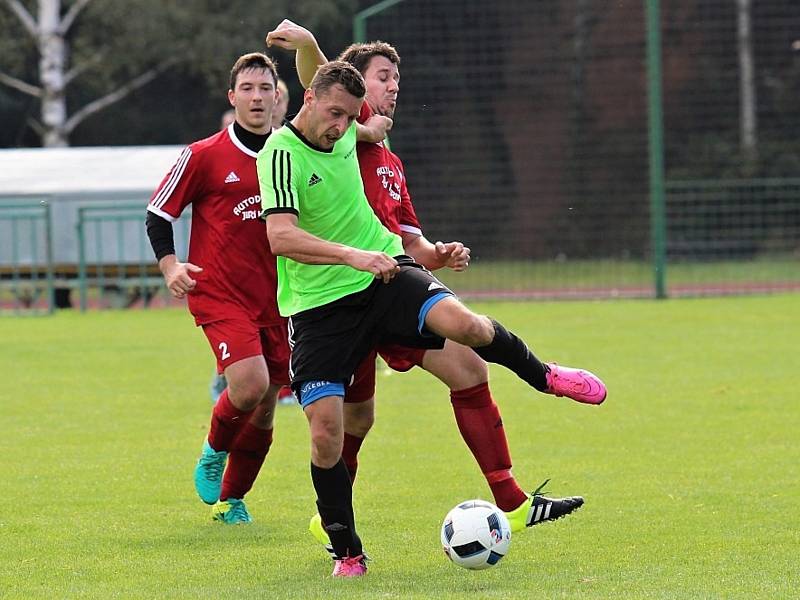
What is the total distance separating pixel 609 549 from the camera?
596 cm

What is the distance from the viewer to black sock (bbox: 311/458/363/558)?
557 cm

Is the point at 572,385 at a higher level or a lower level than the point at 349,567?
higher

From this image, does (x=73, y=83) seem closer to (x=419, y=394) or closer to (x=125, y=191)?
(x=125, y=191)

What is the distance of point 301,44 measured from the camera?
6438 mm

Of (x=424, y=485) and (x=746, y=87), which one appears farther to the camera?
(x=746, y=87)

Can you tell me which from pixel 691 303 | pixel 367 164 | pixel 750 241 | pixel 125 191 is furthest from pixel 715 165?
pixel 367 164

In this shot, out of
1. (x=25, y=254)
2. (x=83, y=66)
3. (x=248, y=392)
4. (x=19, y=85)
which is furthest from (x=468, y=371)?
(x=19, y=85)

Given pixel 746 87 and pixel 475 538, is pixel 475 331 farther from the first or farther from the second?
pixel 746 87

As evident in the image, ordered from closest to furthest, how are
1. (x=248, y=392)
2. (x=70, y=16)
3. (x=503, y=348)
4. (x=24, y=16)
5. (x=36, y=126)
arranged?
(x=503, y=348), (x=248, y=392), (x=70, y=16), (x=24, y=16), (x=36, y=126)

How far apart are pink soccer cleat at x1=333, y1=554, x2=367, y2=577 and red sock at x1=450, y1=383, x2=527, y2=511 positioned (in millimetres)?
698

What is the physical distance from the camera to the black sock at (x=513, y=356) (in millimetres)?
5762

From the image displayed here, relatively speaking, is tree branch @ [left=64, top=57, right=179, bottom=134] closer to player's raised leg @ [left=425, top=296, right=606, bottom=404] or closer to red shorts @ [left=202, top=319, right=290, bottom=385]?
red shorts @ [left=202, top=319, right=290, bottom=385]

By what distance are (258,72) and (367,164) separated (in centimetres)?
91

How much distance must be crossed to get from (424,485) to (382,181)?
194 cm
